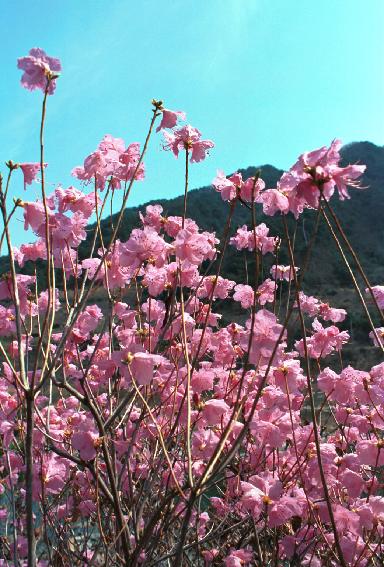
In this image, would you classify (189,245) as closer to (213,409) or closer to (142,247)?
(142,247)

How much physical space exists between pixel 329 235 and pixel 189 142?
51.2 m

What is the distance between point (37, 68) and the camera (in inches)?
82.7

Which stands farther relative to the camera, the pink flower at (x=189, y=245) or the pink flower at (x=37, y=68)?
the pink flower at (x=189, y=245)

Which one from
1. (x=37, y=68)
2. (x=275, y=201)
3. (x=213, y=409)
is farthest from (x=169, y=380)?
(x=37, y=68)

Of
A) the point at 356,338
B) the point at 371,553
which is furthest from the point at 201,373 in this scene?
the point at 356,338

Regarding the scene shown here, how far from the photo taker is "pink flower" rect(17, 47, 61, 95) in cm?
210

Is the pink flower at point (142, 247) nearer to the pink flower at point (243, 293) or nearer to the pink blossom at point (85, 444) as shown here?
the pink blossom at point (85, 444)

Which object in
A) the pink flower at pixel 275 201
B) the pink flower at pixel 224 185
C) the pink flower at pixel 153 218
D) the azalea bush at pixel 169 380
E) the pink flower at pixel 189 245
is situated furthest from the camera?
the pink flower at pixel 153 218

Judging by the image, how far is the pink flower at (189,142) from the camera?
255cm

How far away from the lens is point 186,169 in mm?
2230

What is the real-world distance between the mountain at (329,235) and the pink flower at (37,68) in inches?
952

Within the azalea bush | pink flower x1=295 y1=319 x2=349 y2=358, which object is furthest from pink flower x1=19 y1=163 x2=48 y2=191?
pink flower x1=295 y1=319 x2=349 y2=358

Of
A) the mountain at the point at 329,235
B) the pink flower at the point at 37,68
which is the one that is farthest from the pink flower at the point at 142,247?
the mountain at the point at 329,235

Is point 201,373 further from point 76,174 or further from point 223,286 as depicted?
point 76,174
